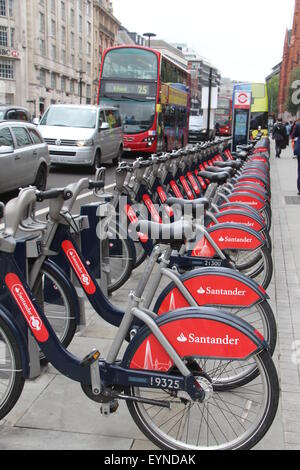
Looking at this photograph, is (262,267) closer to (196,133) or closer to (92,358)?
(92,358)

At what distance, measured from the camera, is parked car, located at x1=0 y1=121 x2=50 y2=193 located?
973 centimetres

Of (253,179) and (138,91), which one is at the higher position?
(138,91)

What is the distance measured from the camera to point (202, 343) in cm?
240

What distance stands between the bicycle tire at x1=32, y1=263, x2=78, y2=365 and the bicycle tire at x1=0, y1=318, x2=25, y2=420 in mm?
483

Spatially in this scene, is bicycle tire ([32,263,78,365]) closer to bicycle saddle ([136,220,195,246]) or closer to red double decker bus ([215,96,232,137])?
bicycle saddle ([136,220,195,246])

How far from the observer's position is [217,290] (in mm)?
3092

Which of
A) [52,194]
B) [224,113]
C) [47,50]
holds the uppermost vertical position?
[47,50]

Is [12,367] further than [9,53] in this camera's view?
No

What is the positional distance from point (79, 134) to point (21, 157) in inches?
194

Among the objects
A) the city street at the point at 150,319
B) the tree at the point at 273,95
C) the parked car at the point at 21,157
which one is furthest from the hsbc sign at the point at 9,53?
the tree at the point at 273,95

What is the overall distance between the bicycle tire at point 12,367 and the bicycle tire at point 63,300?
1.58 feet

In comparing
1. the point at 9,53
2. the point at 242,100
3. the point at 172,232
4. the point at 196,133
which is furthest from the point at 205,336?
the point at 9,53

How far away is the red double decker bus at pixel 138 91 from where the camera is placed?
64.6ft

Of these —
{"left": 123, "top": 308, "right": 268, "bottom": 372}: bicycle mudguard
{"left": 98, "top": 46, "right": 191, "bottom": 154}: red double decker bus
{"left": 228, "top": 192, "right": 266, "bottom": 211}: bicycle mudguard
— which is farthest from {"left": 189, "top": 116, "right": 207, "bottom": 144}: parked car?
{"left": 123, "top": 308, "right": 268, "bottom": 372}: bicycle mudguard
